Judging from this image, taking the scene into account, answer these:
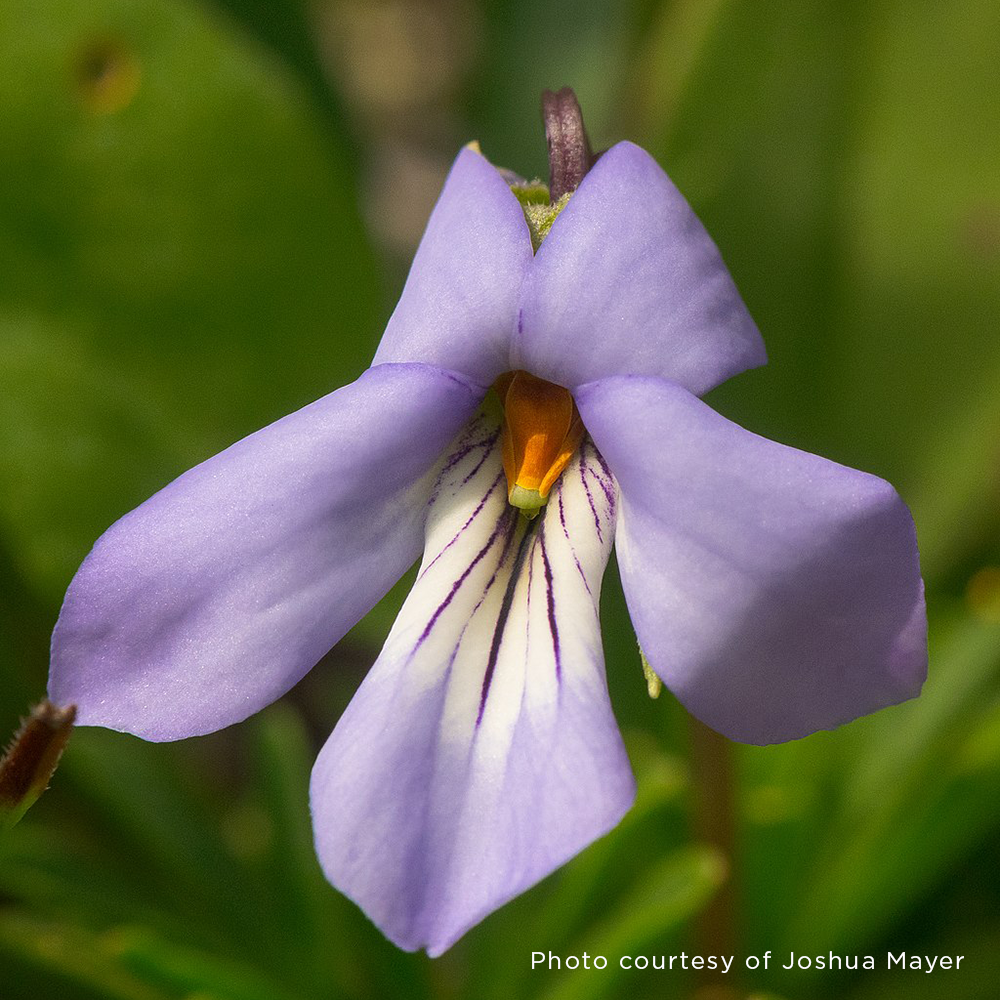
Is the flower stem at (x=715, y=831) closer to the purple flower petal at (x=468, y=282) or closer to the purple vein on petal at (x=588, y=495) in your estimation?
the purple vein on petal at (x=588, y=495)

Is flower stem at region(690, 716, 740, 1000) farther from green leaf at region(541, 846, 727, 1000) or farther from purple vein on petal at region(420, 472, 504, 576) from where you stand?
purple vein on petal at region(420, 472, 504, 576)

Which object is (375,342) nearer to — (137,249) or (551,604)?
(137,249)

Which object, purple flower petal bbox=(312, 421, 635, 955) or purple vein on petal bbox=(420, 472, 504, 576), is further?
purple vein on petal bbox=(420, 472, 504, 576)

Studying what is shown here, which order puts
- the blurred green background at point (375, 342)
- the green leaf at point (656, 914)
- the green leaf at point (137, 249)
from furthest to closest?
the green leaf at point (137, 249) → the blurred green background at point (375, 342) → the green leaf at point (656, 914)

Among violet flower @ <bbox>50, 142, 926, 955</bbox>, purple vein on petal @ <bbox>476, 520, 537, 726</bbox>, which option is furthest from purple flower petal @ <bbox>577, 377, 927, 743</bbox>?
purple vein on petal @ <bbox>476, 520, 537, 726</bbox>

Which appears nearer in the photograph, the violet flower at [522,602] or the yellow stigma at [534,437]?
the violet flower at [522,602]

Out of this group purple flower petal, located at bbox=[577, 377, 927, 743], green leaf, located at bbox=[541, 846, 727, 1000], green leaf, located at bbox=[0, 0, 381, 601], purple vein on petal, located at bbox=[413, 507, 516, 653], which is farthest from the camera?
green leaf, located at bbox=[0, 0, 381, 601]

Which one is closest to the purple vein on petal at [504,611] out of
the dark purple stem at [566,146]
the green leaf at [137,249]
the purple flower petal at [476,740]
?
the purple flower petal at [476,740]

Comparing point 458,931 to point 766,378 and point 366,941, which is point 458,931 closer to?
point 366,941
